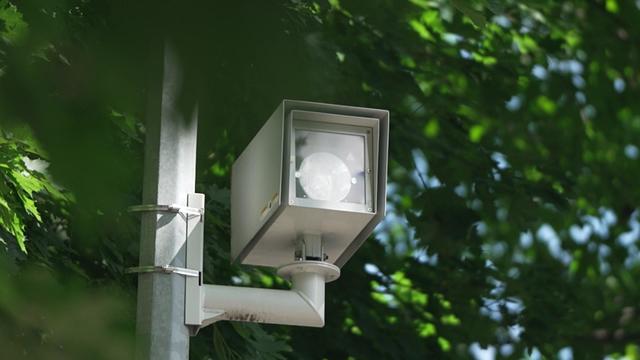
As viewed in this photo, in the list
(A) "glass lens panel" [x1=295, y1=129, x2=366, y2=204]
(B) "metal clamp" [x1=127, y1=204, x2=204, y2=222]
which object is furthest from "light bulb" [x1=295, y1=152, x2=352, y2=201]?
(B) "metal clamp" [x1=127, y1=204, x2=204, y2=222]

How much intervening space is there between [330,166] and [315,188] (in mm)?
73

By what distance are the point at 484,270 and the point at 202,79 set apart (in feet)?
21.0

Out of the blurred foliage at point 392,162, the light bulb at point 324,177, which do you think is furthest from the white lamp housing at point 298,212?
the blurred foliage at point 392,162

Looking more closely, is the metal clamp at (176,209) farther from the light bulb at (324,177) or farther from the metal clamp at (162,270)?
the light bulb at (324,177)

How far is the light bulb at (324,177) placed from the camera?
3545 millimetres

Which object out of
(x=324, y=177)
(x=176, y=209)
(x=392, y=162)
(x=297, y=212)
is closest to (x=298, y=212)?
(x=297, y=212)

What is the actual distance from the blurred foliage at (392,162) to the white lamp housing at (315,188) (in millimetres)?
266

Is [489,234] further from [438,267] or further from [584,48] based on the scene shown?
[584,48]

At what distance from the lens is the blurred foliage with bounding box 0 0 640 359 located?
1451mm

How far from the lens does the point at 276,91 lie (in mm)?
1501

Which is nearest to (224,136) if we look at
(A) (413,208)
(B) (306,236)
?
(B) (306,236)

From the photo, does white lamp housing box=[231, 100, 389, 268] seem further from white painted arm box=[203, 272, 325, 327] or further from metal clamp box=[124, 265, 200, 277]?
metal clamp box=[124, 265, 200, 277]

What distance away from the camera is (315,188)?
364cm

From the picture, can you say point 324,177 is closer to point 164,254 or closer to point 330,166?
point 330,166
